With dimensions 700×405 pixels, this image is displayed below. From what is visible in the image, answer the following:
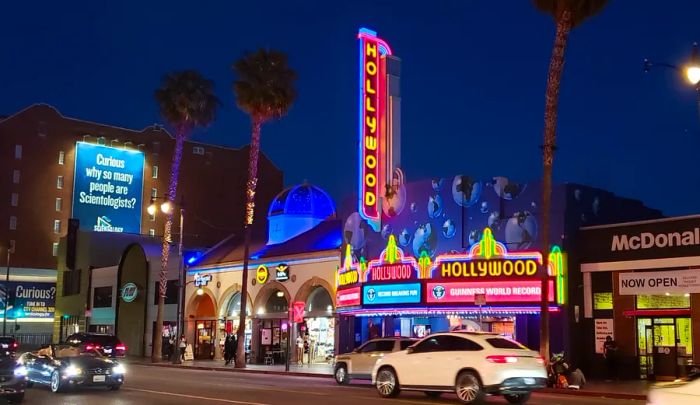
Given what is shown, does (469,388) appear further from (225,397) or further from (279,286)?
(279,286)

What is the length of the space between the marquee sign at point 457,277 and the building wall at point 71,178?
153ft

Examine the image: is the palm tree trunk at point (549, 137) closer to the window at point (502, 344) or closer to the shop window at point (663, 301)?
the shop window at point (663, 301)

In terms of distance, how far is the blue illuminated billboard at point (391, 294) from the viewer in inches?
1332

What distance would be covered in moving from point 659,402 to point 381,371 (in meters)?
11.8

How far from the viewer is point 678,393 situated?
32.8 ft

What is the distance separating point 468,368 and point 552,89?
13.5m

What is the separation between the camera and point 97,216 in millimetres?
91625

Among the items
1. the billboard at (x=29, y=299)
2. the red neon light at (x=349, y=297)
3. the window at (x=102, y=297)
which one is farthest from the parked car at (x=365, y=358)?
the billboard at (x=29, y=299)

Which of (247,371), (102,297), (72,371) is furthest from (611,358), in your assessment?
(102,297)

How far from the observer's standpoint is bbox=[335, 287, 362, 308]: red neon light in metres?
36.2

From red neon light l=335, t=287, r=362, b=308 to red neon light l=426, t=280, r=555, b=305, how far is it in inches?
163

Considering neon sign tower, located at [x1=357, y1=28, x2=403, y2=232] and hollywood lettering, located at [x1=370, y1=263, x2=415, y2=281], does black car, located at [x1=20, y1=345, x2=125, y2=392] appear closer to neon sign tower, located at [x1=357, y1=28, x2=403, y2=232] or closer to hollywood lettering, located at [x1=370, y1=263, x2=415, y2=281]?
hollywood lettering, located at [x1=370, y1=263, x2=415, y2=281]

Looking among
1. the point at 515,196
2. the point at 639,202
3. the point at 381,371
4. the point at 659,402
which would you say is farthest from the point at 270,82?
the point at 659,402

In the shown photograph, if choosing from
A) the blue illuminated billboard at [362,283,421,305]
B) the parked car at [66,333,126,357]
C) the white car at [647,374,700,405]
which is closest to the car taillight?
the white car at [647,374,700,405]
